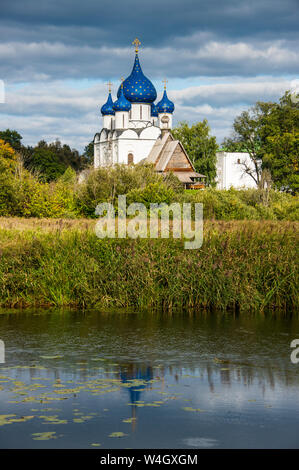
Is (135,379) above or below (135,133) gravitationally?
below

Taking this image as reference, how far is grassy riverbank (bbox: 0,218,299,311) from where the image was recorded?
13.4 meters

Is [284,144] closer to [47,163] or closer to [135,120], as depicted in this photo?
[135,120]

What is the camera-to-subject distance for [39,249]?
1386cm

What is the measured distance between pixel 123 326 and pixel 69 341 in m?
1.40

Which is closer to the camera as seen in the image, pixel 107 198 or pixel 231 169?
pixel 107 198

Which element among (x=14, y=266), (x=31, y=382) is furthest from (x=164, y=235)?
(x=31, y=382)

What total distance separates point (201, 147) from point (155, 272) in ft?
202

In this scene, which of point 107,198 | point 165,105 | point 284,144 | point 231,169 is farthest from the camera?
point 231,169

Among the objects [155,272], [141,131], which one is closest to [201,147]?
[141,131]

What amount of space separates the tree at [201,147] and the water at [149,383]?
204 ft

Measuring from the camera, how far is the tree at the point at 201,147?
7381 cm

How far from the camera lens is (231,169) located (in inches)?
3108

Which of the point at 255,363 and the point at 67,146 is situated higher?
the point at 67,146
